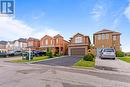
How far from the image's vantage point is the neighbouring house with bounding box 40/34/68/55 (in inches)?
1968

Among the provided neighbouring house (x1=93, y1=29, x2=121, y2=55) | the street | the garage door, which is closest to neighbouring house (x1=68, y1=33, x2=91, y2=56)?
the garage door

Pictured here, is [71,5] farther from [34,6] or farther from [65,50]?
[65,50]

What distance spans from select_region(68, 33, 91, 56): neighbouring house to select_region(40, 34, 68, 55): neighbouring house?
3.78 metres

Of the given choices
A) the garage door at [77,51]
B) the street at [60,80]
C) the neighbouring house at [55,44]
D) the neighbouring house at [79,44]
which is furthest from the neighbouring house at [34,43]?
the street at [60,80]

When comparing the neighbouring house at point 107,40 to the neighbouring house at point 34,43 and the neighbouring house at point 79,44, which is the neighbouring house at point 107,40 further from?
the neighbouring house at point 34,43

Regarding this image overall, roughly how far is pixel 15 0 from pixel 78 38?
29.2 meters

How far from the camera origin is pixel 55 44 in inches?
1989

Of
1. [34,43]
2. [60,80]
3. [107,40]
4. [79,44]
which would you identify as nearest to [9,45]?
[34,43]

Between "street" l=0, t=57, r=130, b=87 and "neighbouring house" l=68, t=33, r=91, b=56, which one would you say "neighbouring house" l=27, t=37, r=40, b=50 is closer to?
"neighbouring house" l=68, t=33, r=91, b=56

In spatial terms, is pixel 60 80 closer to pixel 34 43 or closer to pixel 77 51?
pixel 77 51

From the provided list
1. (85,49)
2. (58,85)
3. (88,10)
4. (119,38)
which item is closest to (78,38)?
(85,49)

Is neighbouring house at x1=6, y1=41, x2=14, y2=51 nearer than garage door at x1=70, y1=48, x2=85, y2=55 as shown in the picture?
No

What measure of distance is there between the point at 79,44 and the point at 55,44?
860cm

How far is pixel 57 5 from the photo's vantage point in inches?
793
